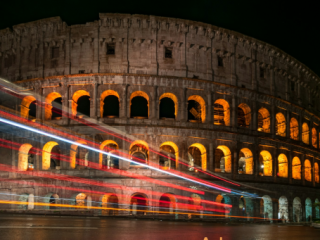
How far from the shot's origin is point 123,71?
110 ft

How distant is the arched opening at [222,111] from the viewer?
3619cm

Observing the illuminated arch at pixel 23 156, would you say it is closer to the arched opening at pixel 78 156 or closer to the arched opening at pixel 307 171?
the arched opening at pixel 78 156

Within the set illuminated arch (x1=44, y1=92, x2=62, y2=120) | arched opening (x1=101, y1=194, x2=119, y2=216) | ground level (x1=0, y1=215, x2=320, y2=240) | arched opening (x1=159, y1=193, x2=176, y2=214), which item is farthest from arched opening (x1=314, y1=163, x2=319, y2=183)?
ground level (x1=0, y1=215, x2=320, y2=240)

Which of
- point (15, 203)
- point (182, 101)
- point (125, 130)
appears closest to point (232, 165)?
point (182, 101)

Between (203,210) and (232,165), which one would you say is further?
(232,165)

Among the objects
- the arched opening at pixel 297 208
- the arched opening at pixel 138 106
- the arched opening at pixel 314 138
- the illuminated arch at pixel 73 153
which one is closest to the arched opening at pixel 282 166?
the arched opening at pixel 297 208

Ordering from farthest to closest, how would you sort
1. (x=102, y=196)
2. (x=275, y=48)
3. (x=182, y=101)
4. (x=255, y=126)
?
(x=275, y=48) < (x=255, y=126) < (x=182, y=101) < (x=102, y=196)

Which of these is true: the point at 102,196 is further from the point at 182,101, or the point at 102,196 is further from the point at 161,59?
the point at 161,59

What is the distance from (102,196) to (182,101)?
1049 cm

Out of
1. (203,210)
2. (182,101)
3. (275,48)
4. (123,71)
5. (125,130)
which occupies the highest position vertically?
(275,48)

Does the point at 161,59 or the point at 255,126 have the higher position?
the point at 161,59

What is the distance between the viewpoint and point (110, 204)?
105 ft

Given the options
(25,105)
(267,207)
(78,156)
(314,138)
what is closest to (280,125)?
(314,138)

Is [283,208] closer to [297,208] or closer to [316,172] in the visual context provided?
[297,208]
